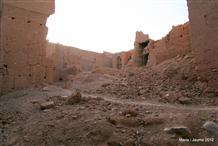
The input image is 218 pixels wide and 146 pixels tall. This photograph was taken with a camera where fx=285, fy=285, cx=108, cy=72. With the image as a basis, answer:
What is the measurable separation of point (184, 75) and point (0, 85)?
22.8 ft

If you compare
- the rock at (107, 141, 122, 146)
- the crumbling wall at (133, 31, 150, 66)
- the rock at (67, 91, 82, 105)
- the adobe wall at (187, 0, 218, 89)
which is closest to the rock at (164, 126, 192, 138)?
the rock at (107, 141, 122, 146)

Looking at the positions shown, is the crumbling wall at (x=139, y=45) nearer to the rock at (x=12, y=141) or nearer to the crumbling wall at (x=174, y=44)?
the crumbling wall at (x=174, y=44)

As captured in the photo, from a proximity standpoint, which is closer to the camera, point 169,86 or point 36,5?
point 169,86

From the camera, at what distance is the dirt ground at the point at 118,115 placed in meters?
6.04

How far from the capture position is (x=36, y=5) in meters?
12.3

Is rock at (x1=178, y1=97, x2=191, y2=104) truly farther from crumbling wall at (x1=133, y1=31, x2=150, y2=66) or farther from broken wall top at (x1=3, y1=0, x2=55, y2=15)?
crumbling wall at (x1=133, y1=31, x2=150, y2=66)

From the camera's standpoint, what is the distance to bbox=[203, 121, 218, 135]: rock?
5.96 metres

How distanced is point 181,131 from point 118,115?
172 centimetres

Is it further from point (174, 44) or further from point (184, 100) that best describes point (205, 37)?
point (174, 44)

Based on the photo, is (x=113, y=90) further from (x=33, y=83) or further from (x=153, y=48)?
(x=153, y=48)

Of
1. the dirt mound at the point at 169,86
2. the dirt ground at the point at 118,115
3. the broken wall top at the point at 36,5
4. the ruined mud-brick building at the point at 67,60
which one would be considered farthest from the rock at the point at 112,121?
the broken wall top at the point at 36,5

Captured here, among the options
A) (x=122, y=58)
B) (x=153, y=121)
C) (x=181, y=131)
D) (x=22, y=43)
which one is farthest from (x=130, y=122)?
(x=122, y=58)

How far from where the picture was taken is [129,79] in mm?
12859

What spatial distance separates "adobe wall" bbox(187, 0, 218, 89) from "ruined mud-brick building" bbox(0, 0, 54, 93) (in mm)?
6277
